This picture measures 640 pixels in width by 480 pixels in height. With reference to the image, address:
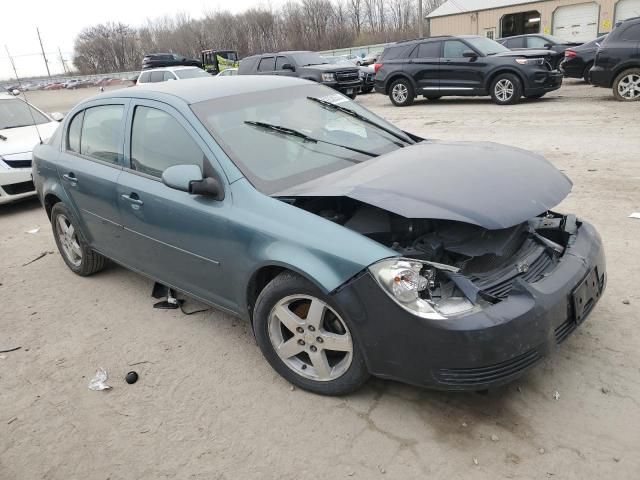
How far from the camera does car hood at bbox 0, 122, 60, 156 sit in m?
7.64

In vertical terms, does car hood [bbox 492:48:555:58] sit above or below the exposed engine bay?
above

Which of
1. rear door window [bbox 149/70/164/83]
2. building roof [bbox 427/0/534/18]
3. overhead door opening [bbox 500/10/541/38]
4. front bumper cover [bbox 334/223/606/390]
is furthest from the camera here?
overhead door opening [bbox 500/10/541/38]

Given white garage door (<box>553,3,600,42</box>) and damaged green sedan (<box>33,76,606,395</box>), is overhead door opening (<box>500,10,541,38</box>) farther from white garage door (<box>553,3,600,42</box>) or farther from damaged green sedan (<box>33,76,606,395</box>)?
damaged green sedan (<box>33,76,606,395</box>)

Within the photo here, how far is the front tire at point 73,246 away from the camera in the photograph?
477 cm

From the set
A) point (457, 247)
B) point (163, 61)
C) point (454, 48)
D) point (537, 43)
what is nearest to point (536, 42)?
point (537, 43)

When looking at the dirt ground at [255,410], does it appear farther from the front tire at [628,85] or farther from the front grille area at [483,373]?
the front tire at [628,85]

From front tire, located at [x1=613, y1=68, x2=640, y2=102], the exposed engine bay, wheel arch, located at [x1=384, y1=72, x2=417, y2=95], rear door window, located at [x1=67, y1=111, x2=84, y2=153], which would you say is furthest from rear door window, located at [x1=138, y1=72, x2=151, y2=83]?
the exposed engine bay

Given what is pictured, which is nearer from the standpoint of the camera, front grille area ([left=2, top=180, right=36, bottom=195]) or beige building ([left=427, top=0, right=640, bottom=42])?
front grille area ([left=2, top=180, right=36, bottom=195])

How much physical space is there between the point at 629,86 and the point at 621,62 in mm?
630

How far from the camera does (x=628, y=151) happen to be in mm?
7402

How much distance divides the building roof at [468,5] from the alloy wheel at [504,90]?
28528mm

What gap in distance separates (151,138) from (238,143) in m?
0.80

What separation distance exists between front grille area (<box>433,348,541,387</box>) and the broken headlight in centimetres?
27

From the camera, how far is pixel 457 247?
9.29 feet
